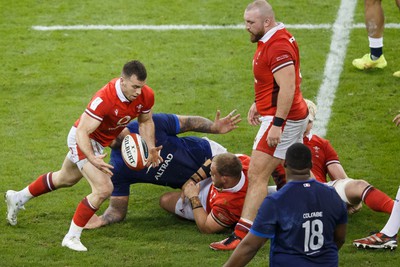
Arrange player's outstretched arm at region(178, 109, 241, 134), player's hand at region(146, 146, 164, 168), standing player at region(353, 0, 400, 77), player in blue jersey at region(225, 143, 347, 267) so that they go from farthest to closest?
standing player at region(353, 0, 400, 77) → player's outstretched arm at region(178, 109, 241, 134) → player's hand at region(146, 146, 164, 168) → player in blue jersey at region(225, 143, 347, 267)

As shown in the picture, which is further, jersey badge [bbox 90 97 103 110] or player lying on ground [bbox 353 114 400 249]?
jersey badge [bbox 90 97 103 110]

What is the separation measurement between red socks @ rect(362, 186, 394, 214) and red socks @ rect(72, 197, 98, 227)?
8.56 ft

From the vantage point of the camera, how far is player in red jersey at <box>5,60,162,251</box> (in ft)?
30.7

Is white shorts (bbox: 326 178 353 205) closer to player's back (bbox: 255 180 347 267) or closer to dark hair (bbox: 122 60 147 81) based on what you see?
dark hair (bbox: 122 60 147 81)

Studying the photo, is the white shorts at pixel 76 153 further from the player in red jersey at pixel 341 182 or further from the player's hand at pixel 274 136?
the player in red jersey at pixel 341 182

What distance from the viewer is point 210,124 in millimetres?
10805

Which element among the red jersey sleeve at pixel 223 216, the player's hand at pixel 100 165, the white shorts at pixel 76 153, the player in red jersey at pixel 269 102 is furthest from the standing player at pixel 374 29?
the player's hand at pixel 100 165

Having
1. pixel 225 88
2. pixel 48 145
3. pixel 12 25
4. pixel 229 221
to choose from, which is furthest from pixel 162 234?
pixel 12 25

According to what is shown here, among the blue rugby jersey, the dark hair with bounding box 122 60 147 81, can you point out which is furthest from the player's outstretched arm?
the dark hair with bounding box 122 60 147 81

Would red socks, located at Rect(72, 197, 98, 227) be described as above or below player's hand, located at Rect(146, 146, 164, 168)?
below

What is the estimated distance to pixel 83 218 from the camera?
935cm

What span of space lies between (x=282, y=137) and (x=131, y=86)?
1530 mm

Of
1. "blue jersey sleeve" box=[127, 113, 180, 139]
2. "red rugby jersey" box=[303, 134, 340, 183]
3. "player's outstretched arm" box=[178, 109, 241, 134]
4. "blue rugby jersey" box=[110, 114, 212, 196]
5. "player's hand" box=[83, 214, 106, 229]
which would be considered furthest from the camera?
"player's outstretched arm" box=[178, 109, 241, 134]

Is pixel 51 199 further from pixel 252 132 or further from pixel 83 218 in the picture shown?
pixel 252 132
